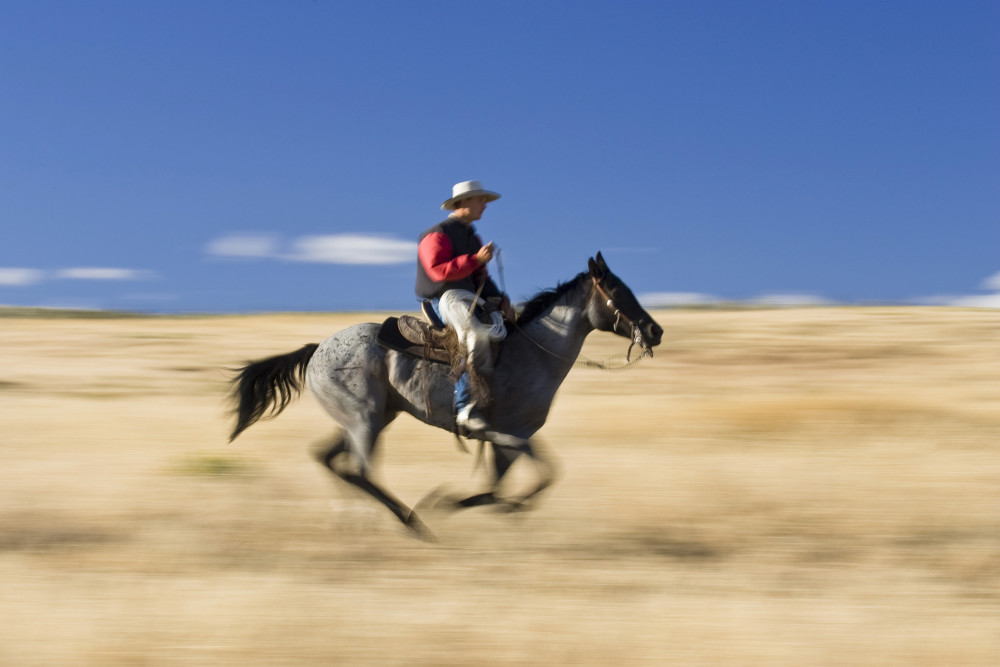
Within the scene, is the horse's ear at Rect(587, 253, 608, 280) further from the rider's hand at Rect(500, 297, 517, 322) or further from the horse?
the rider's hand at Rect(500, 297, 517, 322)

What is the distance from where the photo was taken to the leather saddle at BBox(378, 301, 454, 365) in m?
7.04

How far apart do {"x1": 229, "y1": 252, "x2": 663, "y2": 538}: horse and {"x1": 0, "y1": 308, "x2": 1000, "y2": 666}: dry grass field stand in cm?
42

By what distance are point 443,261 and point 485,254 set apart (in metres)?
0.32

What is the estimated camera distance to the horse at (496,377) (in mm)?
7039

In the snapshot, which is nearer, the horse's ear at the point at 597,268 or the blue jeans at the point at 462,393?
the blue jeans at the point at 462,393

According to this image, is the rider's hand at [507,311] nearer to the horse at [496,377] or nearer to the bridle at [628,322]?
the horse at [496,377]

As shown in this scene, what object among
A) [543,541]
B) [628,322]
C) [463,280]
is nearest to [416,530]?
[543,541]

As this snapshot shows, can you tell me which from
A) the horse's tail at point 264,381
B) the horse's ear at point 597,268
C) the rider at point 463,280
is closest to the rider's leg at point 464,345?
the rider at point 463,280

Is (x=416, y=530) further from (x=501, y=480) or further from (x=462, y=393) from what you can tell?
(x=462, y=393)

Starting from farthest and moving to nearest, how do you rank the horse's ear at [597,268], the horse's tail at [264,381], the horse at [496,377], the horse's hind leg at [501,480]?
the horse's tail at [264,381]
the horse's ear at [597,268]
the horse at [496,377]
the horse's hind leg at [501,480]

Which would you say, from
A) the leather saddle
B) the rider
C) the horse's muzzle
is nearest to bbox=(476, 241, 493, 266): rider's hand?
the rider

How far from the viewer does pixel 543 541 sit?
23.3 ft

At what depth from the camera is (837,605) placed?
5.59 meters

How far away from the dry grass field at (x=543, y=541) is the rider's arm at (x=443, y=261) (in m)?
1.73
